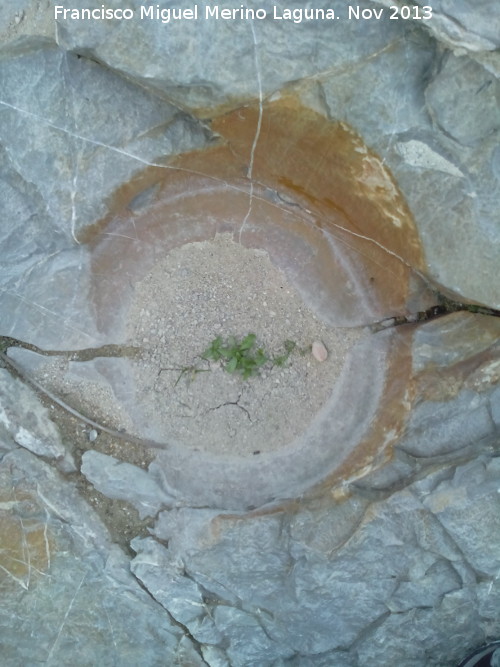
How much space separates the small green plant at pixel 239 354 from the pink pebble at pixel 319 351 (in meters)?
0.19

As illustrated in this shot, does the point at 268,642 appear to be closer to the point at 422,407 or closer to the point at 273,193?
the point at 422,407

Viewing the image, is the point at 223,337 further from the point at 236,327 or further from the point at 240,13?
the point at 240,13

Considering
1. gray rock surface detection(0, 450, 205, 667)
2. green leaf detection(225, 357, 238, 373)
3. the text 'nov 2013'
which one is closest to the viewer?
the text 'nov 2013'

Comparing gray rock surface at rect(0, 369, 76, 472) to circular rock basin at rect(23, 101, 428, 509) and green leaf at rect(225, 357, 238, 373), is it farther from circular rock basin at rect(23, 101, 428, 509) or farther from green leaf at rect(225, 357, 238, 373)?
green leaf at rect(225, 357, 238, 373)

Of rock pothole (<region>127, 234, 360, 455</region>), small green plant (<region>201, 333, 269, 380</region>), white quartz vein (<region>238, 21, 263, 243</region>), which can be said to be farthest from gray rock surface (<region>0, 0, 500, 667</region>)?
small green plant (<region>201, 333, 269, 380</region>)

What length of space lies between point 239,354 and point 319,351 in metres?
0.32

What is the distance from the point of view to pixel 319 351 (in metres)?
2.94

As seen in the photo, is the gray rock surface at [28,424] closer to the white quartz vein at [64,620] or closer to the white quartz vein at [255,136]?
the white quartz vein at [64,620]

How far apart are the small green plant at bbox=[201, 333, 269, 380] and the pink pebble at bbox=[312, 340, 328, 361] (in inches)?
7.6

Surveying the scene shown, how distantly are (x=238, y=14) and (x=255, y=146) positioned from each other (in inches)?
18.1

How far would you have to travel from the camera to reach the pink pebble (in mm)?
2939

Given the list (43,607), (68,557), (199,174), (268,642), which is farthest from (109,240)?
(268,642)

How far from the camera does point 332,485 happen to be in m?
2.76

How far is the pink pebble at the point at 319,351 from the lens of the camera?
2939 mm
